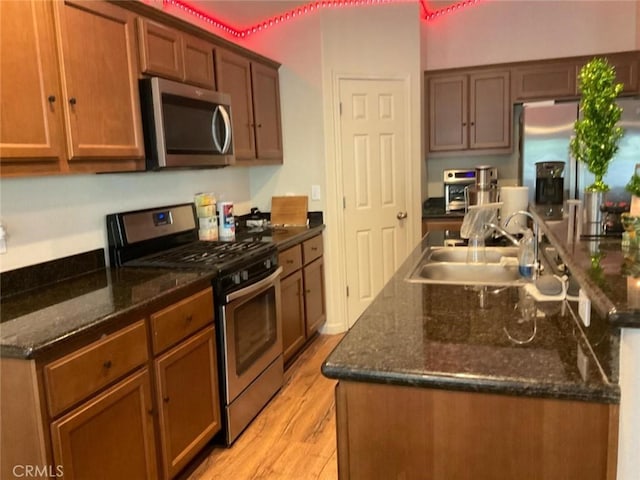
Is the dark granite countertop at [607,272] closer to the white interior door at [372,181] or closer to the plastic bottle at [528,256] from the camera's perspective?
the plastic bottle at [528,256]

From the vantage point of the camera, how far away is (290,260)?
3475 mm

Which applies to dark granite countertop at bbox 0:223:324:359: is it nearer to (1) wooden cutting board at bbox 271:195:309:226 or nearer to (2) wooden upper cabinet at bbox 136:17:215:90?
(2) wooden upper cabinet at bbox 136:17:215:90

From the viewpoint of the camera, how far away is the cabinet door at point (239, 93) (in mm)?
3191

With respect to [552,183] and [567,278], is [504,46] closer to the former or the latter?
[552,183]

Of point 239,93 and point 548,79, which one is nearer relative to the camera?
point 239,93

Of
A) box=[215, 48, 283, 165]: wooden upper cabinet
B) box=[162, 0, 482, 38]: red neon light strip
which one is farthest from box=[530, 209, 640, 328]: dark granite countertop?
box=[162, 0, 482, 38]: red neon light strip

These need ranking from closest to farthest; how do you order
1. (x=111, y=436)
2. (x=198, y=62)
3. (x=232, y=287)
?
(x=111, y=436) → (x=232, y=287) → (x=198, y=62)

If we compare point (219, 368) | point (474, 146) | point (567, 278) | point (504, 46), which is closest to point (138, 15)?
point (219, 368)

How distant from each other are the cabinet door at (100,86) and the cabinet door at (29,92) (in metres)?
0.06

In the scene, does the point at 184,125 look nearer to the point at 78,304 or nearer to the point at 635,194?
the point at 78,304

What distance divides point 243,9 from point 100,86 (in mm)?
1877

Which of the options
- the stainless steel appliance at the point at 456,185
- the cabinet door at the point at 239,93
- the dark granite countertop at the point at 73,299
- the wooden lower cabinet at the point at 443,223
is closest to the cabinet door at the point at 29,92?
the dark granite countertop at the point at 73,299

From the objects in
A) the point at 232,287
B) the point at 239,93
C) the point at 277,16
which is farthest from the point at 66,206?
the point at 277,16

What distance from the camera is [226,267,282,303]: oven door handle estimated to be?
2510mm
